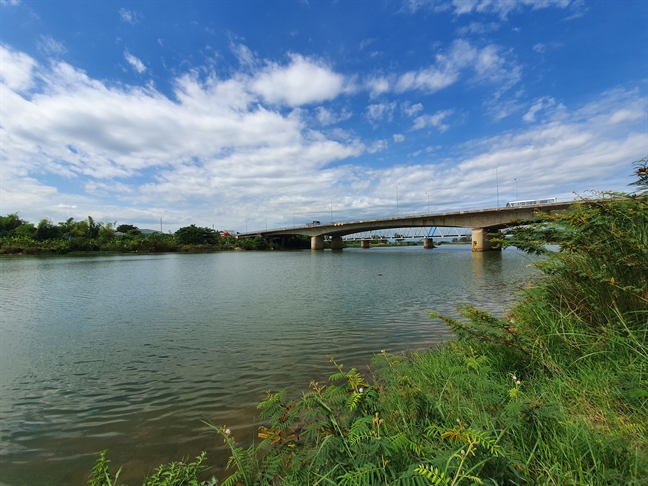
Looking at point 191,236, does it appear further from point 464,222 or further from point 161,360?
point 161,360

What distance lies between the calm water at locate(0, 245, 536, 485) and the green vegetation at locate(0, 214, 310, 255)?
72.4 m

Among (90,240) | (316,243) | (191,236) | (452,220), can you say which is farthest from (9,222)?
(452,220)

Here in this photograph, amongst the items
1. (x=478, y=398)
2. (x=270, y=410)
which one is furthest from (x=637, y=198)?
(x=270, y=410)

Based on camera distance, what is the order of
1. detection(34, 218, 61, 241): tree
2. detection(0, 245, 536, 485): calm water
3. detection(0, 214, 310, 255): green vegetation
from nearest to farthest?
detection(0, 245, 536, 485): calm water, detection(0, 214, 310, 255): green vegetation, detection(34, 218, 61, 241): tree

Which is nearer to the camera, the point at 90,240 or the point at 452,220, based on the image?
the point at 452,220

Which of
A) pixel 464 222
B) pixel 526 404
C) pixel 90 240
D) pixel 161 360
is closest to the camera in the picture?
pixel 526 404

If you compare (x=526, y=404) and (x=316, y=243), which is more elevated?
(x=526, y=404)

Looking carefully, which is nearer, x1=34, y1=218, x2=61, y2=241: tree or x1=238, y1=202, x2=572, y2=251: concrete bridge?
x1=238, y1=202, x2=572, y2=251: concrete bridge

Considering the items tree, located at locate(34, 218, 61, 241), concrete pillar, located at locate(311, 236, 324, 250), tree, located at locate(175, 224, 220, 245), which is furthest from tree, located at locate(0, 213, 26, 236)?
concrete pillar, located at locate(311, 236, 324, 250)

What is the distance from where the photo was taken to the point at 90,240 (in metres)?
82.1

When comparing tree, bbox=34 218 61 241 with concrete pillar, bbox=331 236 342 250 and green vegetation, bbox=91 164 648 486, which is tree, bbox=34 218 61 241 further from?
green vegetation, bbox=91 164 648 486

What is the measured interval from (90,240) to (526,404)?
103 m

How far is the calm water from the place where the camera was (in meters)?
4.37

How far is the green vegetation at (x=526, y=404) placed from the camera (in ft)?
7.03
